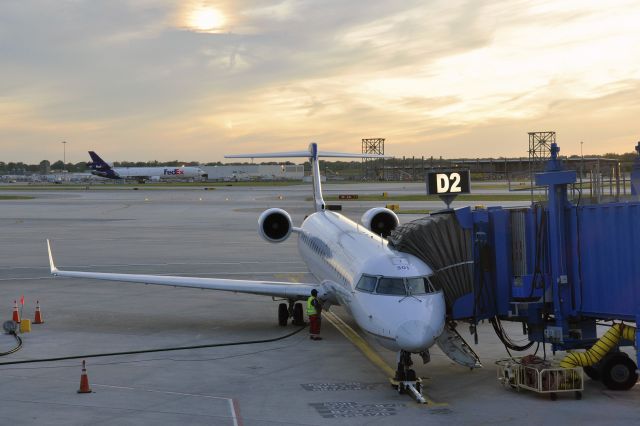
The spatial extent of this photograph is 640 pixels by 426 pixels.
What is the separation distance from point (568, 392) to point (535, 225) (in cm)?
370

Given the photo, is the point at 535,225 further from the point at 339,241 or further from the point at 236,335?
the point at 236,335

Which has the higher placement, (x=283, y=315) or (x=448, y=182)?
(x=448, y=182)

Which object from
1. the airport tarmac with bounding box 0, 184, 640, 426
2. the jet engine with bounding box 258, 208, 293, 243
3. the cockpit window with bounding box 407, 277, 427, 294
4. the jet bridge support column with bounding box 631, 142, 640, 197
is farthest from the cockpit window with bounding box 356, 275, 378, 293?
the jet engine with bounding box 258, 208, 293, 243

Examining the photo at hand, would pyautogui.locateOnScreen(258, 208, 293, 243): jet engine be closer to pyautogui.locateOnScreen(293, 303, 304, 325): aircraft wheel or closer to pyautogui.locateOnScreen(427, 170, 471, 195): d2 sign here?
pyautogui.locateOnScreen(293, 303, 304, 325): aircraft wheel

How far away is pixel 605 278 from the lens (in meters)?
16.3

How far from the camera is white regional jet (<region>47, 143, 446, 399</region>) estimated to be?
52.0 feet

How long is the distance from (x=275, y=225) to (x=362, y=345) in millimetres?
7069

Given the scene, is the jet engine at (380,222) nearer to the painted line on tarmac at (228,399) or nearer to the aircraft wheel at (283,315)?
the aircraft wheel at (283,315)

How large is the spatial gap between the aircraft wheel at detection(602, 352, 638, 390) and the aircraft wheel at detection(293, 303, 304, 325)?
9.83 metres

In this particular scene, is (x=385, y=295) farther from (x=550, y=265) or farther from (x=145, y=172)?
(x=145, y=172)

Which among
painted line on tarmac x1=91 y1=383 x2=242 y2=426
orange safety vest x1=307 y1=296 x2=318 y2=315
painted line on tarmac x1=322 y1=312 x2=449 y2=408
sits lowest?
painted line on tarmac x1=322 y1=312 x2=449 y2=408

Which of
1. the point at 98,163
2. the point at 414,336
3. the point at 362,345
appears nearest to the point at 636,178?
the point at 414,336

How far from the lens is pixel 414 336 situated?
1545 cm

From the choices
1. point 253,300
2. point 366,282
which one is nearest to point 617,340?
point 366,282
